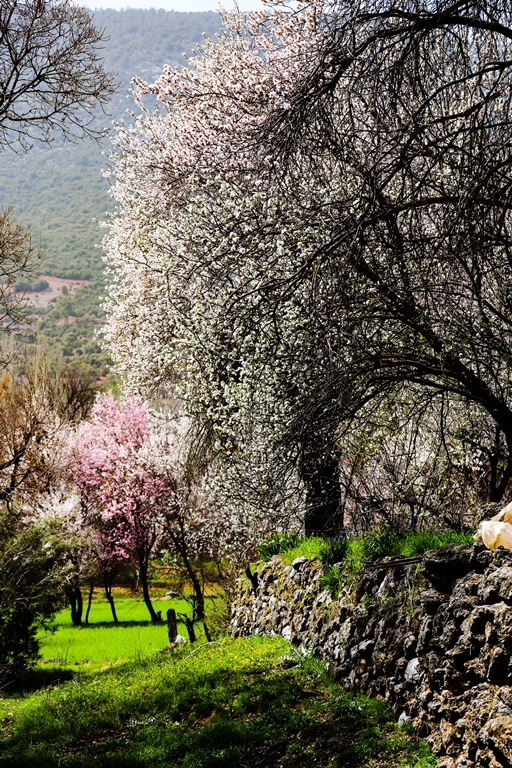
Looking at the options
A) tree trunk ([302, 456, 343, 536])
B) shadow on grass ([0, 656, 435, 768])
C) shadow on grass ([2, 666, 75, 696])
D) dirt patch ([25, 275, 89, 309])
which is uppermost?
dirt patch ([25, 275, 89, 309])

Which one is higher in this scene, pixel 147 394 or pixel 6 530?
pixel 147 394

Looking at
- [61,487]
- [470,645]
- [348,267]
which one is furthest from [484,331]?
[61,487]

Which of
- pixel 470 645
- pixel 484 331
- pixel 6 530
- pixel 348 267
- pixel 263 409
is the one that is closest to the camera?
pixel 470 645

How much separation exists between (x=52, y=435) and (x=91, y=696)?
45.7ft

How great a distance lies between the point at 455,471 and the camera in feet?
31.2

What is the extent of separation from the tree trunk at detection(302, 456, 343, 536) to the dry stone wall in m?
1.03

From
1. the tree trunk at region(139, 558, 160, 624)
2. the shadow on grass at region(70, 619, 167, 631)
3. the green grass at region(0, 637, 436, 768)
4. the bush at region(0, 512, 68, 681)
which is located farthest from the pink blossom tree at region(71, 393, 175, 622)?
the green grass at region(0, 637, 436, 768)

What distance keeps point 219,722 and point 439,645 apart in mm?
2590

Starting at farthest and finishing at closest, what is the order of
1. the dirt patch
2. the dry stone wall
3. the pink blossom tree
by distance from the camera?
1. the dirt patch
2. the pink blossom tree
3. the dry stone wall

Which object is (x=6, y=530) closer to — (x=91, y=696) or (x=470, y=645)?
(x=91, y=696)

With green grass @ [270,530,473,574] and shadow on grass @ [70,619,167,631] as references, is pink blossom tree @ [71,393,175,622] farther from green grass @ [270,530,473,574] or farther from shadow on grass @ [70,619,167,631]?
green grass @ [270,530,473,574]

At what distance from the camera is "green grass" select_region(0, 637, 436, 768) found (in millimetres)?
5645

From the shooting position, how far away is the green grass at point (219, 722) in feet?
18.5

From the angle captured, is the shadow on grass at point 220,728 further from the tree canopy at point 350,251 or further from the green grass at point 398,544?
the tree canopy at point 350,251
